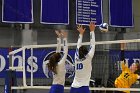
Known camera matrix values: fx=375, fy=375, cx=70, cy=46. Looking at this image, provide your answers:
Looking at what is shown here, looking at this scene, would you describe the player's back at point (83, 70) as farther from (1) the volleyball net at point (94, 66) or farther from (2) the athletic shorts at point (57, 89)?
(1) the volleyball net at point (94, 66)

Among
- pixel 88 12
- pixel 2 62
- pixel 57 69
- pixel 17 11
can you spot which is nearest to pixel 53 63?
pixel 57 69

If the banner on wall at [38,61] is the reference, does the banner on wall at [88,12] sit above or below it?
above

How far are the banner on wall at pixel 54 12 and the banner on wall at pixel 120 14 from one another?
185cm

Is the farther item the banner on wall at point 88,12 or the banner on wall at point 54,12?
the banner on wall at point 88,12

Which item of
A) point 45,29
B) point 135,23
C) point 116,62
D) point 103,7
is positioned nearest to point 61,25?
point 45,29

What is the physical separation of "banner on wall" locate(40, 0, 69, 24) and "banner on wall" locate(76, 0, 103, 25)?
475 mm

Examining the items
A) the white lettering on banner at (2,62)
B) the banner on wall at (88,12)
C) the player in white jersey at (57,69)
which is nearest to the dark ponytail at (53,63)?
the player in white jersey at (57,69)

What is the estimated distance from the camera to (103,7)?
588 inches

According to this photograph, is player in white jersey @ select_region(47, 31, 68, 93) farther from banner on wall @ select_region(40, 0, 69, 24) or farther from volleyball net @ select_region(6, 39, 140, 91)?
banner on wall @ select_region(40, 0, 69, 24)

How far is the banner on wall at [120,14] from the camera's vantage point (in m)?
14.5

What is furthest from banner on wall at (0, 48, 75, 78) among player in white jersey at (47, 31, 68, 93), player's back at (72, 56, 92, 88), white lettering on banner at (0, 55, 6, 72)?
player's back at (72, 56, 92, 88)

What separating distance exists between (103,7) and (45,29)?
100 inches

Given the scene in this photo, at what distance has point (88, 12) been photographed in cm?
1420

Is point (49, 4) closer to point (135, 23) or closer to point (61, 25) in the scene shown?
point (61, 25)
